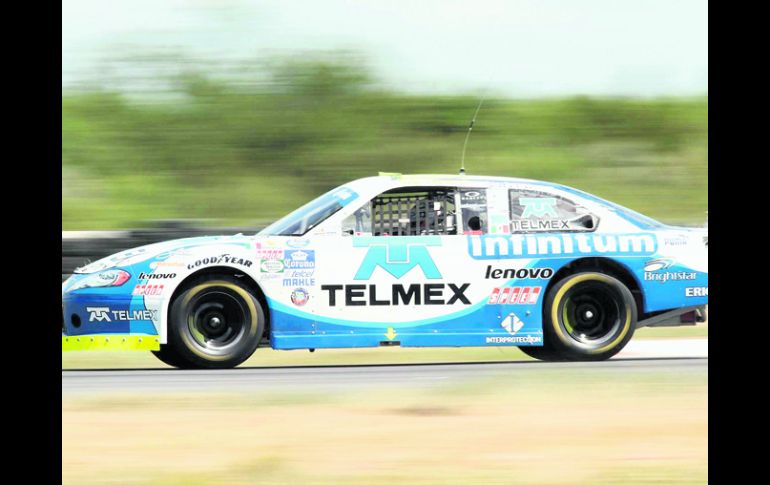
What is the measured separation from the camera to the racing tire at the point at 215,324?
8992mm

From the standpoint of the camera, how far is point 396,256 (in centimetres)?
923

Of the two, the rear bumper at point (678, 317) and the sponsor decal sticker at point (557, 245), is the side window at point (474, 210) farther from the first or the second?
the rear bumper at point (678, 317)

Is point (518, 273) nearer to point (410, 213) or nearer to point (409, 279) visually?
point (409, 279)

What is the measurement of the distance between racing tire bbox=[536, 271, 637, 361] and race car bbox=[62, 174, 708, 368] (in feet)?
0.04

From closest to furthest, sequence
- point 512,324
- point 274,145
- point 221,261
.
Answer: point 221,261 < point 512,324 < point 274,145

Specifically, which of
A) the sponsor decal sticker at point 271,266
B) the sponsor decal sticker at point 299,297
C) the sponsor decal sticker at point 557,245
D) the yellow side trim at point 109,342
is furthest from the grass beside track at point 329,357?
the sponsor decal sticker at point 557,245

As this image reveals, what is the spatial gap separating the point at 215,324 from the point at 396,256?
1617 mm

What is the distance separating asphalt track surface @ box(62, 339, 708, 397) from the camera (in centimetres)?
830

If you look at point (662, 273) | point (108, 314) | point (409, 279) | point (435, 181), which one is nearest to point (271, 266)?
point (409, 279)

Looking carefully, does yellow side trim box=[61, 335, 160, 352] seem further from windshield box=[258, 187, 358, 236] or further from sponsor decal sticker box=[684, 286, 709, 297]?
sponsor decal sticker box=[684, 286, 709, 297]

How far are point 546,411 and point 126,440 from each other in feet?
8.96
